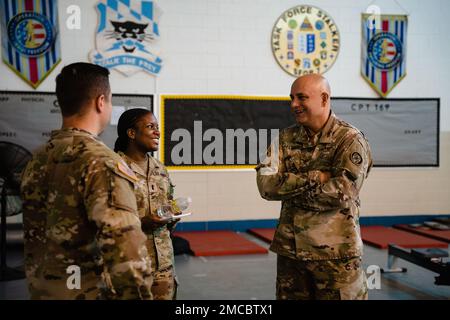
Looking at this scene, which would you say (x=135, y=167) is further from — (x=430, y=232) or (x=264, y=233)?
(x=430, y=232)

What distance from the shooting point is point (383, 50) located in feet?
25.8

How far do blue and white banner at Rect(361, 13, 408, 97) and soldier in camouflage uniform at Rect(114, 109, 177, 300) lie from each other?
577cm

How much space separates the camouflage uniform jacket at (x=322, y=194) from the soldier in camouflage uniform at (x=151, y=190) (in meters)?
0.53

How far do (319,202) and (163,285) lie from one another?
0.86 meters

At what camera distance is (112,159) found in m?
1.63

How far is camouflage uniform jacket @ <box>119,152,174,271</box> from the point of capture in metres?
2.53

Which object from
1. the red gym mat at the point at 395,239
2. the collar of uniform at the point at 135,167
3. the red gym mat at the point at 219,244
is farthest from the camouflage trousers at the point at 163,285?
the red gym mat at the point at 395,239

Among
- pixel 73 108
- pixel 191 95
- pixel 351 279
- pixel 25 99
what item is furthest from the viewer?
pixel 191 95

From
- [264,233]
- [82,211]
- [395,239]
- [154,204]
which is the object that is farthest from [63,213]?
[395,239]

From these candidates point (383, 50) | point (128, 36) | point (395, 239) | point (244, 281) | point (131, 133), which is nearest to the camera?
point (131, 133)

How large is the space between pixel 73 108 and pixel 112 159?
0.24m
